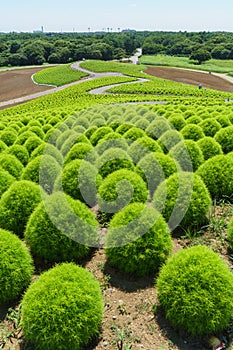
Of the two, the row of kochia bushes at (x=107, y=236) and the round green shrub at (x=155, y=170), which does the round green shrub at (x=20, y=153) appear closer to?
the row of kochia bushes at (x=107, y=236)

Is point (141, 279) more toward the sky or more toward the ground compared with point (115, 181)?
more toward the ground

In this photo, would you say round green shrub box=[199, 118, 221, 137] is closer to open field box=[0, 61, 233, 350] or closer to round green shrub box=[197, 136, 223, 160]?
open field box=[0, 61, 233, 350]

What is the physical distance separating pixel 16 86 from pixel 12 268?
3106 inches

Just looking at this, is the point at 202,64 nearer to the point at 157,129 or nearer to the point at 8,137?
the point at 8,137

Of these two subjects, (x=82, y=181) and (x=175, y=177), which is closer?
(x=175, y=177)

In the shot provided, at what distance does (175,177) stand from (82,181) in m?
2.39

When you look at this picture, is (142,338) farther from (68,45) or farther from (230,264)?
(68,45)

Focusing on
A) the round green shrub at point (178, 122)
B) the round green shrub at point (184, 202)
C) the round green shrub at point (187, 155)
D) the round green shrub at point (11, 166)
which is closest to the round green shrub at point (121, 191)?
the round green shrub at point (184, 202)

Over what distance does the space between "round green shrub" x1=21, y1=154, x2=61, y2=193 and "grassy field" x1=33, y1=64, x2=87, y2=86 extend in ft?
239

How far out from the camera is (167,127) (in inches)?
499

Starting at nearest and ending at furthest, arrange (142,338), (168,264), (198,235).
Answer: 1. (142,338)
2. (168,264)
3. (198,235)

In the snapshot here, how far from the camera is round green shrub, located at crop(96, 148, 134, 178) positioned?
29.8ft

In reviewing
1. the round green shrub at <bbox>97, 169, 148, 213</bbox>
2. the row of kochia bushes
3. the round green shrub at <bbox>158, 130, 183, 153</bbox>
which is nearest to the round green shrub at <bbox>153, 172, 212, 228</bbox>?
the row of kochia bushes

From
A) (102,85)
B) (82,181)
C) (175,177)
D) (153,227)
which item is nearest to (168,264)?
(153,227)
